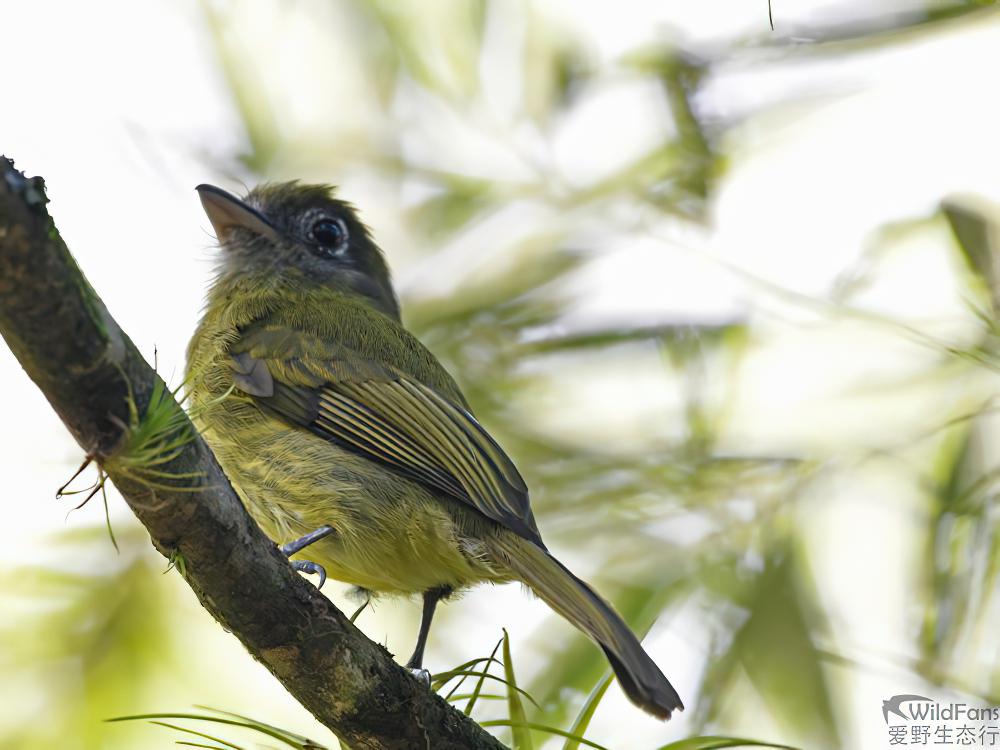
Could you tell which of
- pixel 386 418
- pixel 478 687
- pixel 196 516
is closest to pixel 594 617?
pixel 478 687

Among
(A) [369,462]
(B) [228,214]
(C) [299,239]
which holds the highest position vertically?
(C) [299,239]

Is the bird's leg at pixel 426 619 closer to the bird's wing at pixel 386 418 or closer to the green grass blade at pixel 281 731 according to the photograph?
the bird's wing at pixel 386 418

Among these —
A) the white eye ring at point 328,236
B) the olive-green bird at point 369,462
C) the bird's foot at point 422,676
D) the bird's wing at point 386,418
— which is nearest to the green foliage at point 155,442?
the olive-green bird at point 369,462

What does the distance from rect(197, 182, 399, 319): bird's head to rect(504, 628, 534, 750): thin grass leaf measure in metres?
2.25

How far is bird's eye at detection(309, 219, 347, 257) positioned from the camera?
4.84 meters

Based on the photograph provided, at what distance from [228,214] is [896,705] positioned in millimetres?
2961

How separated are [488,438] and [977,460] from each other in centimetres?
138

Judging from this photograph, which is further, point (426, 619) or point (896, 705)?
point (426, 619)

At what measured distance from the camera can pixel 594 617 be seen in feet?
9.66

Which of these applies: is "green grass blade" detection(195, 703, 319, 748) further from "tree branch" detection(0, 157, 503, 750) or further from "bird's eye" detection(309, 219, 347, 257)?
"bird's eye" detection(309, 219, 347, 257)

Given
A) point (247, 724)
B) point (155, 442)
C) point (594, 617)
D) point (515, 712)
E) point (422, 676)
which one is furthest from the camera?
point (594, 617)

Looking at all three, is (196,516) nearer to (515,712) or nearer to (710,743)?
(515,712)

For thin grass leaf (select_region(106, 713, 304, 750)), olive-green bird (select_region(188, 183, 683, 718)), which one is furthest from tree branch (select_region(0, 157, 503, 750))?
olive-green bird (select_region(188, 183, 683, 718))

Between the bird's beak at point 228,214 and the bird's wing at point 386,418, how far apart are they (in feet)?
3.00
